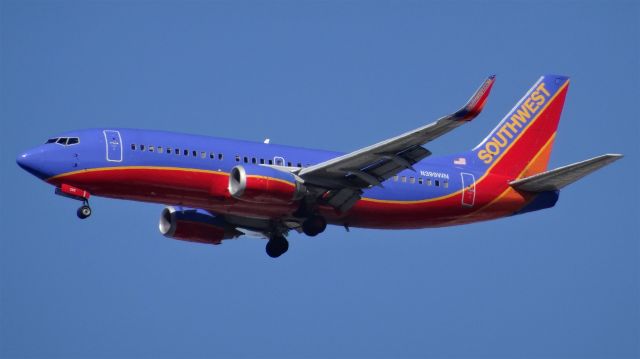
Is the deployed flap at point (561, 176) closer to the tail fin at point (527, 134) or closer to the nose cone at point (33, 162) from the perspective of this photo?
the tail fin at point (527, 134)

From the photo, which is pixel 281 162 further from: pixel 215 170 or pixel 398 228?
pixel 398 228

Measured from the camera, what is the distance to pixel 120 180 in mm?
49594

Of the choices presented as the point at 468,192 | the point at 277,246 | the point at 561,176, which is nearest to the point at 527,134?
the point at 561,176

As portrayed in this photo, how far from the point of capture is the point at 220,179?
50.8 metres

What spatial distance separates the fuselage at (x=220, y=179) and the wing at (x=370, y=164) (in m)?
1.53

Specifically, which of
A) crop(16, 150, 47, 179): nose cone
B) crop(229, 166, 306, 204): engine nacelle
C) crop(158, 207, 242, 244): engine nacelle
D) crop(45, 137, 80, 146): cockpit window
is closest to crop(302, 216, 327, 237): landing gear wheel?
crop(229, 166, 306, 204): engine nacelle

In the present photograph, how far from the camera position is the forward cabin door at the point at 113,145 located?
1956 inches

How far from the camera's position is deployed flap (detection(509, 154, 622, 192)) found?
50.8 metres

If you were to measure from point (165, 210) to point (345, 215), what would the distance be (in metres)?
8.96

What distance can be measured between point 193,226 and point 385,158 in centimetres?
1115

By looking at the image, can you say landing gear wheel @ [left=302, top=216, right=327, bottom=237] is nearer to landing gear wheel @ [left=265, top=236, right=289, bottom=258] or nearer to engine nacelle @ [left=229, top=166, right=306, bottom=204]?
engine nacelle @ [left=229, top=166, right=306, bottom=204]

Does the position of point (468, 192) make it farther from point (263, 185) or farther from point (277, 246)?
point (263, 185)

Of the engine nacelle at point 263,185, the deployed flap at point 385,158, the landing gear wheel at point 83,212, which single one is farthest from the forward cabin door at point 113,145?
the deployed flap at point 385,158

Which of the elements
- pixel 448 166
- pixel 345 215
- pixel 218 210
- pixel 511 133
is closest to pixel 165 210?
pixel 218 210
